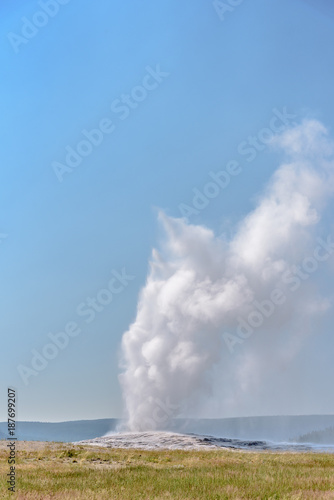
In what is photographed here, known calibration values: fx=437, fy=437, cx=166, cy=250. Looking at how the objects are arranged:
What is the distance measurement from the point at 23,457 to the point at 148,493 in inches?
618

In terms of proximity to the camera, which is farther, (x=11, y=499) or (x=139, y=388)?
(x=139, y=388)

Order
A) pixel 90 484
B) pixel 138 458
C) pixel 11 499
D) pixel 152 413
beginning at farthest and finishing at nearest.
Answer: pixel 152 413 < pixel 138 458 < pixel 90 484 < pixel 11 499

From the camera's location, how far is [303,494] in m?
11.9

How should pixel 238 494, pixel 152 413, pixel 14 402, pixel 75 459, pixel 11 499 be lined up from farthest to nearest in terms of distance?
pixel 152 413, pixel 75 459, pixel 14 402, pixel 238 494, pixel 11 499

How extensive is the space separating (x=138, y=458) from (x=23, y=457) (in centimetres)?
679

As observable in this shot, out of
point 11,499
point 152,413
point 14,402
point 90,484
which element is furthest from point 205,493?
point 152,413

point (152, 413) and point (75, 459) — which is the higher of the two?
point (152, 413)

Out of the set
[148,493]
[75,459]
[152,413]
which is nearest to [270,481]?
[148,493]

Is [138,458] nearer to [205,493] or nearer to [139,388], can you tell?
[205,493]

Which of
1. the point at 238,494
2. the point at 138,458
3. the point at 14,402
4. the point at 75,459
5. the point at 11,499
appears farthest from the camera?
the point at 138,458

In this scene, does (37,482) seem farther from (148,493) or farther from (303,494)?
(303,494)

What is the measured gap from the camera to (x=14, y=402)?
15570 millimetres

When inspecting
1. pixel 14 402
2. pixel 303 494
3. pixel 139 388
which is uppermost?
pixel 139 388

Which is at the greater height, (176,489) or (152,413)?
(152,413)
